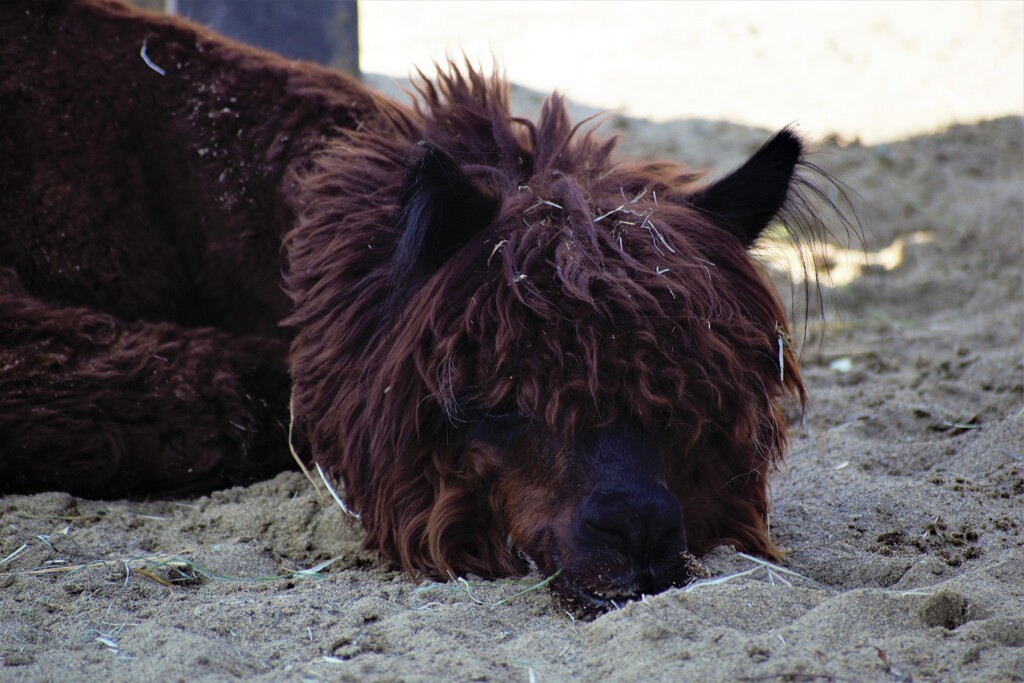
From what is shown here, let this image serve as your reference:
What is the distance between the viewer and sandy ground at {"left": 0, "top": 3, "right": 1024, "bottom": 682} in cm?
233

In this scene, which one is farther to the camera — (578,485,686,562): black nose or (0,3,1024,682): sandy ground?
(578,485,686,562): black nose

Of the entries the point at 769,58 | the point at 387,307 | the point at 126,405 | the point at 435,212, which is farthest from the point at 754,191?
the point at 769,58

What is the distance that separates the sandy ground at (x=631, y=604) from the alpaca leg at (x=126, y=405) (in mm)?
115

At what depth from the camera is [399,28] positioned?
1234 centimetres

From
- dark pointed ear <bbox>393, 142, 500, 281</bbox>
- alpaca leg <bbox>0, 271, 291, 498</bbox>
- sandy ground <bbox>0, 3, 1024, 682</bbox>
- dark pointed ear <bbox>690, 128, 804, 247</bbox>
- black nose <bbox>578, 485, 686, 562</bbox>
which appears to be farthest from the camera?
alpaca leg <bbox>0, 271, 291, 498</bbox>

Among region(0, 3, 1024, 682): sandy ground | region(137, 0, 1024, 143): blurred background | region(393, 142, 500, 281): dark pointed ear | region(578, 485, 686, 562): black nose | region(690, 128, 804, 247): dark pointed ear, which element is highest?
region(137, 0, 1024, 143): blurred background

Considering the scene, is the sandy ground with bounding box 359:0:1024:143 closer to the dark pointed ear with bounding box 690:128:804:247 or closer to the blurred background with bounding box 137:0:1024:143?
the blurred background with bounding box 137:0:1024:143

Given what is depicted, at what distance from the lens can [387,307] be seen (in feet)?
10.5

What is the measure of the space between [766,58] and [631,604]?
8.70 meters

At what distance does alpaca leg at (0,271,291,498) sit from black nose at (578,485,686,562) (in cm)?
161

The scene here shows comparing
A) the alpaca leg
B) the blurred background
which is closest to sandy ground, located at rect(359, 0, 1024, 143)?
the blurred background

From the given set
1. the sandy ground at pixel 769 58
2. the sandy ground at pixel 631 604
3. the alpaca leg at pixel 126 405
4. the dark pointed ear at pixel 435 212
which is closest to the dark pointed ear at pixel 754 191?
the dark pointed ear at pixel 435 212

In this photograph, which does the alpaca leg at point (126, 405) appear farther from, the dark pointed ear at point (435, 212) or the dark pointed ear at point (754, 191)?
the dark pointed ear at point (754, 191)

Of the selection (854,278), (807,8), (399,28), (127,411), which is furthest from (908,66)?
(127,411)
